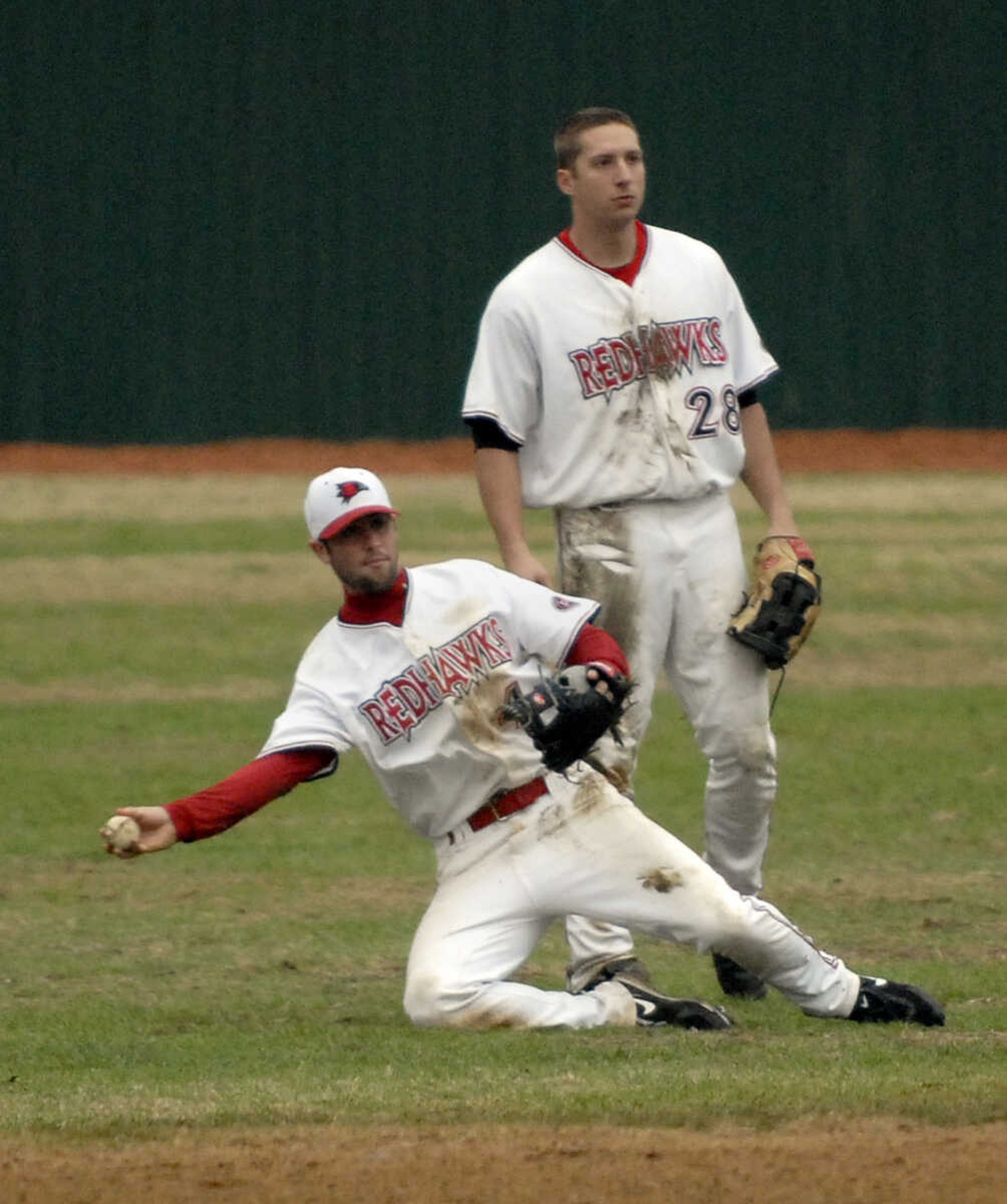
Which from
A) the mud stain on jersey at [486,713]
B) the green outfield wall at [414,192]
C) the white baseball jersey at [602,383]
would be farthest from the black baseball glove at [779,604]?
the green outfield wall at [414,192]

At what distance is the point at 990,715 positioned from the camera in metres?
10.7

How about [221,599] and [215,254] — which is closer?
[221,599]

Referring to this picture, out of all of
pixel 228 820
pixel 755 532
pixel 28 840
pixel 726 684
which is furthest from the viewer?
pixel 755 532

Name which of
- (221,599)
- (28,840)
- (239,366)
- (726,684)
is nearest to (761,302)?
(239,366)

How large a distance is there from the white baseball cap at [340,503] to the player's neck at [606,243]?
997mm

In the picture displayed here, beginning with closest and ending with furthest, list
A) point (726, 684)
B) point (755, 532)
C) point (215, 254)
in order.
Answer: point (726, 684) < point (755, 532) < point (215, 254)

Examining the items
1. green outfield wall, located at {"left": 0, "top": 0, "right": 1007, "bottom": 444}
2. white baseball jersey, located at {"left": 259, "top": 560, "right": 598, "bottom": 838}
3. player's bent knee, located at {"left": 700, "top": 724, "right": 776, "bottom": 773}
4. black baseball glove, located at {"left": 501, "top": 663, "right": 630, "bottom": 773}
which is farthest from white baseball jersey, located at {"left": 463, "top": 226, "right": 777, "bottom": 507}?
green outfield wall, located at {"left": 0, "top": 0, "right": 1007, "bottom": 444}

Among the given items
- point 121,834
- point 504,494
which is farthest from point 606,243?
point 121,834

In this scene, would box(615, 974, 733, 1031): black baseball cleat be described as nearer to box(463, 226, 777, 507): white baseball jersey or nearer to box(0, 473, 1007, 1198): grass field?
box(0, 473, 1007, 1198): grass field

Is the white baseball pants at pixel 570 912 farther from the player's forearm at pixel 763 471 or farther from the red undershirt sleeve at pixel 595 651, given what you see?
the player's forearm at pixel 763 471

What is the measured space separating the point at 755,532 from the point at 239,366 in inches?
283

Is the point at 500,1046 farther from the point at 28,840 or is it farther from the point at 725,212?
the point at 725,212

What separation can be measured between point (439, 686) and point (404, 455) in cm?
1653

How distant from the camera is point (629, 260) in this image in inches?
238
